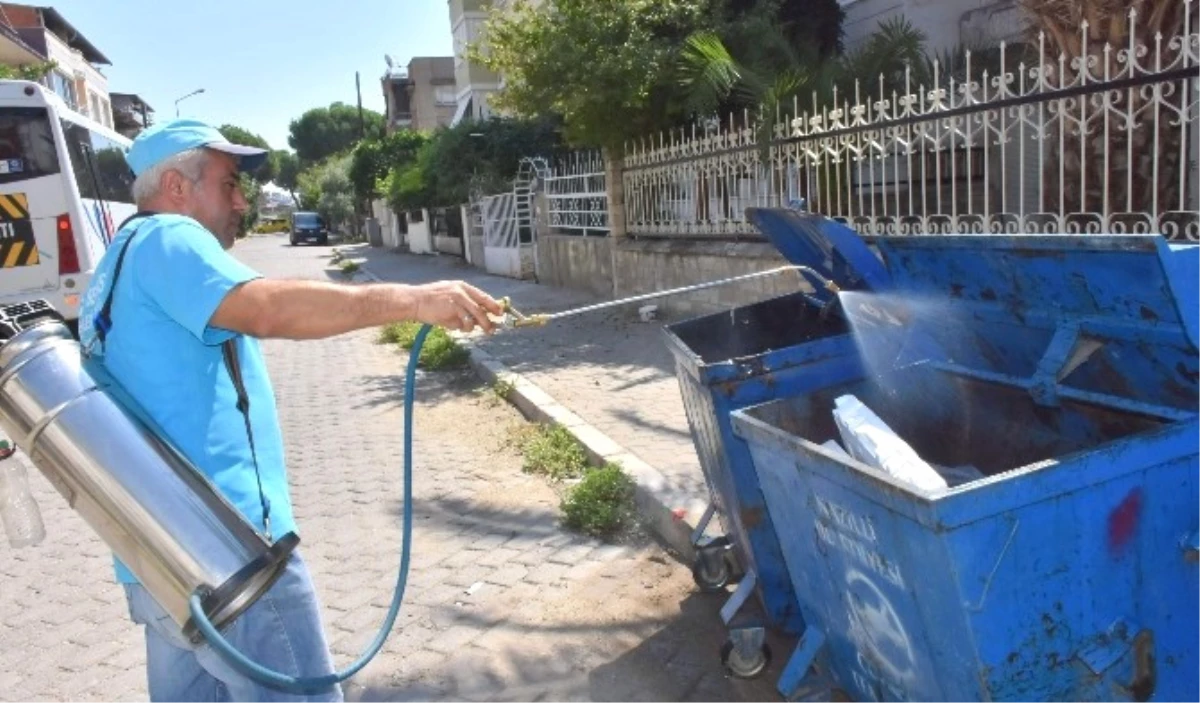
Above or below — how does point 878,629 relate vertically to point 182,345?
below

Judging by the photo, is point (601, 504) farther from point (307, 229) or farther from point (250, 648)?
point (307, 229)

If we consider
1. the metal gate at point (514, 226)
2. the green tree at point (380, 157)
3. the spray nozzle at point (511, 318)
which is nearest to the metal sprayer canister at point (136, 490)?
the spray nozzle at point (511, 318)

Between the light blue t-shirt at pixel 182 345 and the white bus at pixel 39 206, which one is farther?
the white bus at pixel 39 206

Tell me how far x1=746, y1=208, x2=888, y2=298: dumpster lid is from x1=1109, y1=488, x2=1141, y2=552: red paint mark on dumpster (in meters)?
1.44

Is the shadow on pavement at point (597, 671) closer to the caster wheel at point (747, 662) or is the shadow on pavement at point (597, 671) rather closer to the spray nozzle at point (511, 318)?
the caster wheel at point (747, 662)

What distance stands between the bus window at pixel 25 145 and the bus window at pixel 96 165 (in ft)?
1.00

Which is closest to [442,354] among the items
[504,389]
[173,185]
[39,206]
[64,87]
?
[504,389]

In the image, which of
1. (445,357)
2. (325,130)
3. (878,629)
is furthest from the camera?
(325,130)

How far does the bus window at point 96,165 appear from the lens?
1180cm

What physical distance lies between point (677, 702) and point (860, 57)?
7.94m

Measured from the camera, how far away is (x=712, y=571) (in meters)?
3.93

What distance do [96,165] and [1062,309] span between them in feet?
43.7

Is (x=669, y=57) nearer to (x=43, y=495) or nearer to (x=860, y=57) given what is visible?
(x=860, y=57)

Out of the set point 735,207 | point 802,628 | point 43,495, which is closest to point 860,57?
point 735,207
